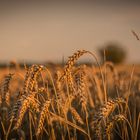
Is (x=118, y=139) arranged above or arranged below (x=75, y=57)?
below

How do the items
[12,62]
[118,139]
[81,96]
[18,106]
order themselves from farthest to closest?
[12,62] → [118,139] → [81,96] → [18,106]

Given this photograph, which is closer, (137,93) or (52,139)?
(52,139)

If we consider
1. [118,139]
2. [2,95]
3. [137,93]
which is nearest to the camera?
[2,95]

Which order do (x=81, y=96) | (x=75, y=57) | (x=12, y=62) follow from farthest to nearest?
(x=12, y=62) → (x=81, y=96) → (x=75, y=57)

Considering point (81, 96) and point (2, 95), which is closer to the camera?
point (81, 96)

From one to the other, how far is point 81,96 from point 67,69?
214mm

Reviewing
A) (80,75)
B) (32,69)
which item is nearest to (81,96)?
(80,75)

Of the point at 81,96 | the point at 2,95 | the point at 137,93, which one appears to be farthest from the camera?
the point at 137,93

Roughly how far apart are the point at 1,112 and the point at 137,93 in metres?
1.15

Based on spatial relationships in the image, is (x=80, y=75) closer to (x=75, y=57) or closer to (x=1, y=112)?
(x=75, y=57)

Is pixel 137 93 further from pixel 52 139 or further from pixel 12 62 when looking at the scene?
pixel 52 139

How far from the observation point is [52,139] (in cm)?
212

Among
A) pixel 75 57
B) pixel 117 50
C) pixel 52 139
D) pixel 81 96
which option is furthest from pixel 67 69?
pixel 117 50

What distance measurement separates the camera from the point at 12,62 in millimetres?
2889
